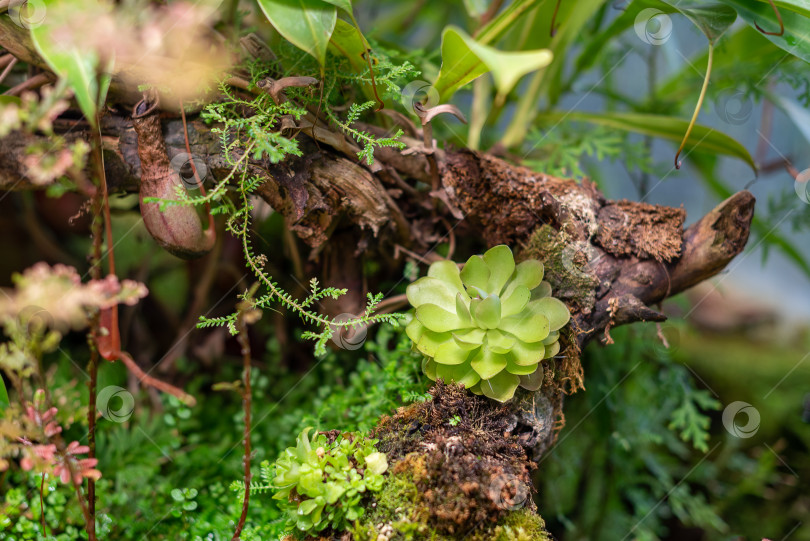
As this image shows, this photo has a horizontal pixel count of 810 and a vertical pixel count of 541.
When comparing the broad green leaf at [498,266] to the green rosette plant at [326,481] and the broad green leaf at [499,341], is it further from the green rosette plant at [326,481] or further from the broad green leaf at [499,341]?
the green rosette plant at [326,481]

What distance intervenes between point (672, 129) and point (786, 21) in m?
0.31

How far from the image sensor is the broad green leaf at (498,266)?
950mm

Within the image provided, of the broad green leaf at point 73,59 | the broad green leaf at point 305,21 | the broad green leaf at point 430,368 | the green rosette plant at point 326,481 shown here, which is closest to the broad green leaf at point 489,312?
the broad green leaf at point 430,368

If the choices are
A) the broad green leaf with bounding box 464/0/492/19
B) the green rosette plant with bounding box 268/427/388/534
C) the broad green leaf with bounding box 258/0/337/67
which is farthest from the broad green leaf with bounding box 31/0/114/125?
the broad green leaf with bounding box 464/0/492/19

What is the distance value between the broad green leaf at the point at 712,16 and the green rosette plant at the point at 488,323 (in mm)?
539

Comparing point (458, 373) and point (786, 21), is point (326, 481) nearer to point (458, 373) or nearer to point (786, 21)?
point (458, 373)

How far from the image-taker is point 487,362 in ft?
2.89

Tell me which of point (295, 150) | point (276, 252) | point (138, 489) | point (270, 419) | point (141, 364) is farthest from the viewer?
point (141, 364)

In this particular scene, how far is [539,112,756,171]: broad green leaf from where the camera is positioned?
117 cm

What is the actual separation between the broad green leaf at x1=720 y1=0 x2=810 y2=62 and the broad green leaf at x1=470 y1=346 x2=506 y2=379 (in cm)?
78

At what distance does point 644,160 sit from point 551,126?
0.27 meters

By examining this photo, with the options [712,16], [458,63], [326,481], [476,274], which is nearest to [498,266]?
[476,274]

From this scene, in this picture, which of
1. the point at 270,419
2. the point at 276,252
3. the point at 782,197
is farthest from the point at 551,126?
the point at 270,419

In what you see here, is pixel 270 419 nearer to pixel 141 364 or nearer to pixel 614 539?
pixel 141 364
